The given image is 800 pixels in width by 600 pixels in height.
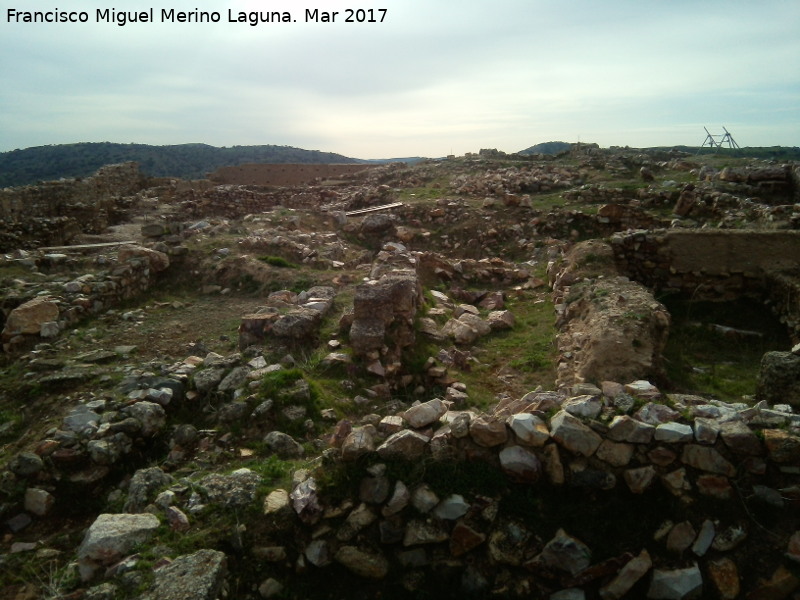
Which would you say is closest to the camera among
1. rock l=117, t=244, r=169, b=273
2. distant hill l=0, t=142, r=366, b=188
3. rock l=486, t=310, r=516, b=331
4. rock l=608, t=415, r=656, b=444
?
rock l=608, t=415, r=656, b=444

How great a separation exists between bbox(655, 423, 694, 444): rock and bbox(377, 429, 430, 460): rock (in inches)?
55.0

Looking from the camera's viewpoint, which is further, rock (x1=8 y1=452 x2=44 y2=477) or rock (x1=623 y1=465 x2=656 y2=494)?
rock (x1=8 y1=452 x2=44 y2=477)

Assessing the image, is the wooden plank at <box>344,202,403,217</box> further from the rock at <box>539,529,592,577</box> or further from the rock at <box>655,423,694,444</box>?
the rock at <box>539,529,592,577</box>

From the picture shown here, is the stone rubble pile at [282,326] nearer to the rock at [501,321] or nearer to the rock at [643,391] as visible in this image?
the rock at [501,321]

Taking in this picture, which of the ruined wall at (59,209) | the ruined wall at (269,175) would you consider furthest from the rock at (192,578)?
the ruined wall at (269,175)

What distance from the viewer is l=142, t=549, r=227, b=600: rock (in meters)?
2.49

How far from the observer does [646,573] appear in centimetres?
259

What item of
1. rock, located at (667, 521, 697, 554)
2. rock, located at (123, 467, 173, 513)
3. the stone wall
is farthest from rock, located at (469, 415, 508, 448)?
Answer: the stone wall

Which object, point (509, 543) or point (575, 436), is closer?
point (509, 543)

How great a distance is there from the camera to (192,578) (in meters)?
2.58

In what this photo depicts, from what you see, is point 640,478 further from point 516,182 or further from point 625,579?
point 516,182

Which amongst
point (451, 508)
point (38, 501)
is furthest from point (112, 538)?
point (451, 508)

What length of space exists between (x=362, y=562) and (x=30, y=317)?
5936 mm

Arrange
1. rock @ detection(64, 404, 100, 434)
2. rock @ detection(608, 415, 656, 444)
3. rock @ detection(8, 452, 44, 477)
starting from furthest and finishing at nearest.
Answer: rock @ detection(64, 404, 100, 434) < rock @ detection(8, 452, 44, 477) < rock @ detection(608, 415, 656, 444)
